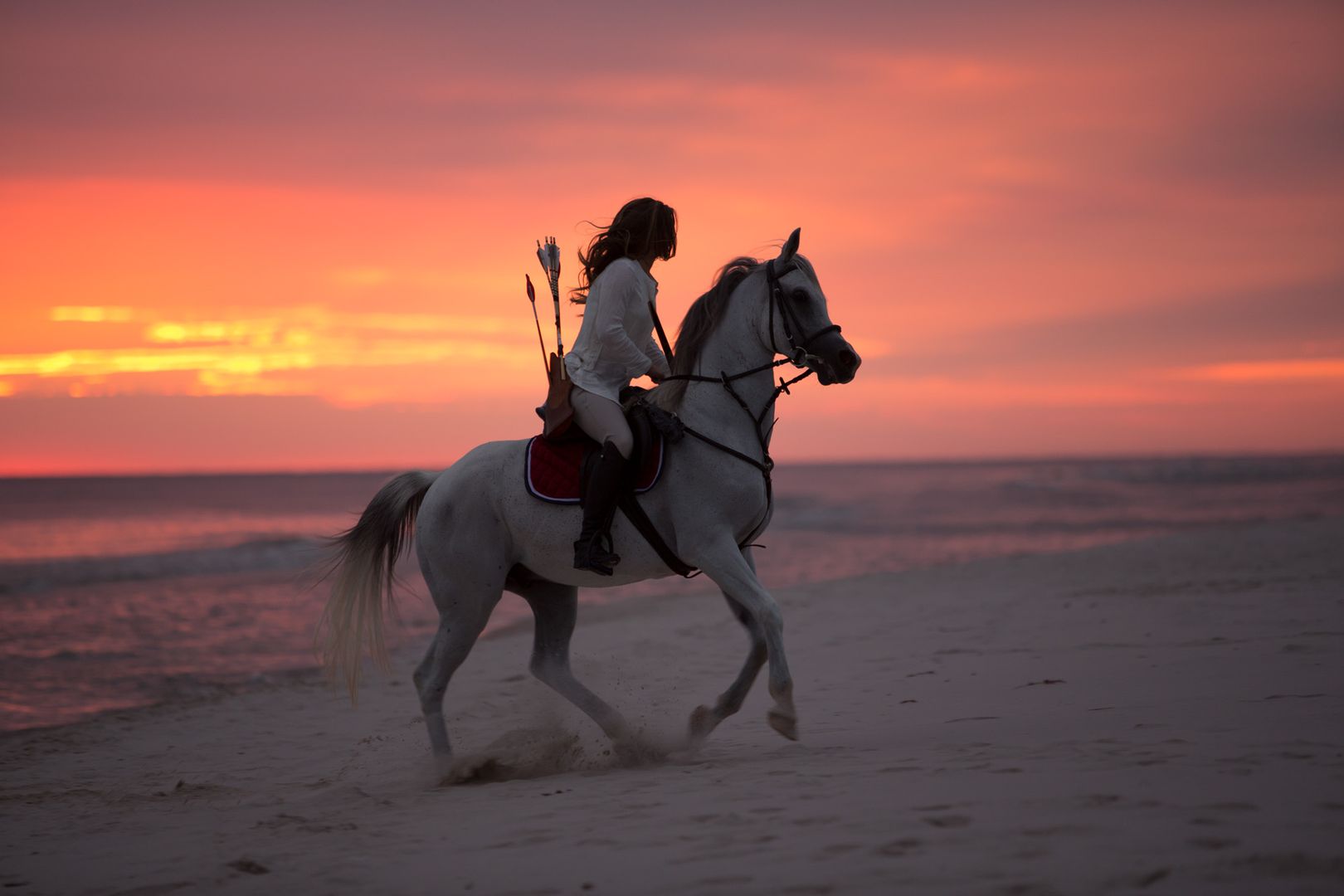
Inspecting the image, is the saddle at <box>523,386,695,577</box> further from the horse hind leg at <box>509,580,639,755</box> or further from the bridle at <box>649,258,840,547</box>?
the horse hind leg at <box>509,580,639,755</box>

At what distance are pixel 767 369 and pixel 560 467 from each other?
124 cm

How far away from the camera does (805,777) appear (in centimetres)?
461

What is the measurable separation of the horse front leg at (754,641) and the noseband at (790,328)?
1.03 meters

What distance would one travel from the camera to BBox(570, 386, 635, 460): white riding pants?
5477mm

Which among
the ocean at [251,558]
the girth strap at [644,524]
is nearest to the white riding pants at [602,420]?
the girth strap at [644,524]

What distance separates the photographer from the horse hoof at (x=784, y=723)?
16.8 feet

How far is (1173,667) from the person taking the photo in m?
6.77

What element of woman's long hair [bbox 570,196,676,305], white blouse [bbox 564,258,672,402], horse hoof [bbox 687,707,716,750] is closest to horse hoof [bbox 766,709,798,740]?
horse hoof [bbox 687,707,716,750]

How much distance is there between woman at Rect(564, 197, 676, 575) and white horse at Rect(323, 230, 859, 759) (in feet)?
0.56

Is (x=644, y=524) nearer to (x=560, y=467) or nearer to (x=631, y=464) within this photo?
(x=631, y=464)

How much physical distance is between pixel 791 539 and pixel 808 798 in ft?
77.0

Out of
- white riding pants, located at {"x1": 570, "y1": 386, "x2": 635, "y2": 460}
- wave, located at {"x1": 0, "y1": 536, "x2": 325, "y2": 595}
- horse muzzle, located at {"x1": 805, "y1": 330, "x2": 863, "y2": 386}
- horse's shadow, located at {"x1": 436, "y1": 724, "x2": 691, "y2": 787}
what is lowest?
wave, located at {"x1": 0, "y1": 536, "x2": 325, "y2": 595}

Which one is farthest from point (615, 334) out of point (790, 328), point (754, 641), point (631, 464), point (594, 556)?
point (754, 641)

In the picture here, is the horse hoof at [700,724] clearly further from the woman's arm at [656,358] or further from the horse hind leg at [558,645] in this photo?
the woman's arm at [656,358]
